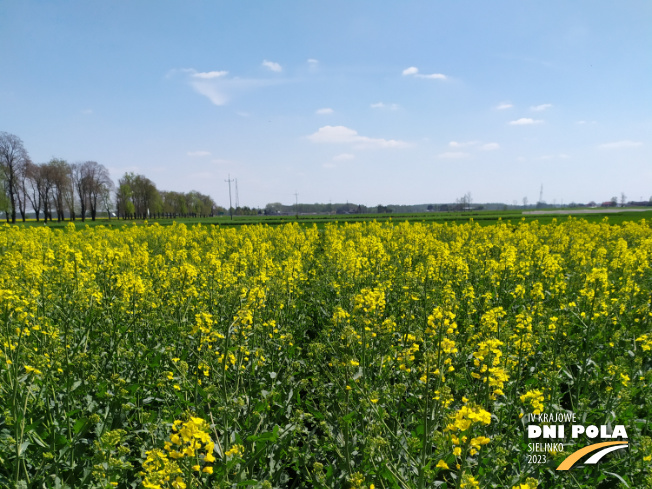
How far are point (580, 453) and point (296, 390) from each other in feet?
8.68

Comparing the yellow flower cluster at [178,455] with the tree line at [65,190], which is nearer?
the yellow flower cluster at [178,455]

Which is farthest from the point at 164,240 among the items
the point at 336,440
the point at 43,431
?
the point at 336,440

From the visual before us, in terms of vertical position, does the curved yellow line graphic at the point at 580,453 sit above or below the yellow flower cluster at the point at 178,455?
below

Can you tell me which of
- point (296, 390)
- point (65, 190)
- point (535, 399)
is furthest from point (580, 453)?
point (65, 190)

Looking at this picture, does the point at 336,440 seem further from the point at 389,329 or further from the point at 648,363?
the point at 648,363

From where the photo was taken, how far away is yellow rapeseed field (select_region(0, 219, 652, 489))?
2.54 m

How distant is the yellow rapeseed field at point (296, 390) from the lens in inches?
100.0

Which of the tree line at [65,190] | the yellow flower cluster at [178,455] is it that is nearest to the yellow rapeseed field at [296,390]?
the yellow flower cluster at [178,455]

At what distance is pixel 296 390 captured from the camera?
399 cm

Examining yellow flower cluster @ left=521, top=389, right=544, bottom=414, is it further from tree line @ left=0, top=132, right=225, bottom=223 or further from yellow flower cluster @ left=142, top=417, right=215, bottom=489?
tree line @ left=0, top=132, right=225, bottom=223

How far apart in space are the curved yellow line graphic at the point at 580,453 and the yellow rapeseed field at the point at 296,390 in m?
0.08

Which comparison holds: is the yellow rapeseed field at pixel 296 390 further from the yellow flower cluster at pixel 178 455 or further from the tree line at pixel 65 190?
the tree line at pixel 65 190

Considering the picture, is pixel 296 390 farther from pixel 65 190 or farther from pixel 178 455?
pixel 65 190

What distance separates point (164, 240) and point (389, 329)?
41.3ft
